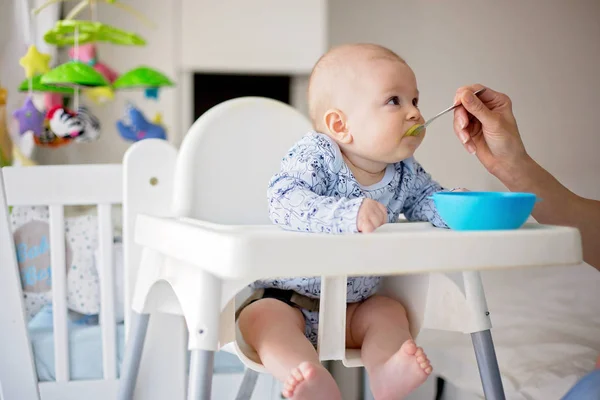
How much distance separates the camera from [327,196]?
95 cm

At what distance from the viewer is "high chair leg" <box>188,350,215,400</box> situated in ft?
2.65

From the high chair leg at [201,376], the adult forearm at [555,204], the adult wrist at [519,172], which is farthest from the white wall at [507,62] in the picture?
the high chair leg at [201,376]

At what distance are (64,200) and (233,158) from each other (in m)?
0.33

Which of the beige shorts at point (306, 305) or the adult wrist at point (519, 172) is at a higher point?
the adult wrist at point (519, 172)

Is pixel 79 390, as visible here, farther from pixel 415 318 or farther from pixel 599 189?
pixel 599 189

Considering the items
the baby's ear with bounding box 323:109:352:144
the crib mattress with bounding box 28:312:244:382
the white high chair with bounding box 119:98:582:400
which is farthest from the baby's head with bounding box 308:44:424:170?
the crib mattress with bounding box 28:312:244:382

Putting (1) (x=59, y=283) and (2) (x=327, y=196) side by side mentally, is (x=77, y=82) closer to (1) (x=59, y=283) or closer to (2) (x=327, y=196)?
(1) (x=59, y=283)

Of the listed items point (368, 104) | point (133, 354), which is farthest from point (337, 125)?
point (133, 354)

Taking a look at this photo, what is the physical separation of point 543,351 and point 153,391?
716 mm

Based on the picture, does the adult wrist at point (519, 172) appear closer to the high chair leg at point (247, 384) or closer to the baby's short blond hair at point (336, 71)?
the baby's short blond hair at point (336, 71)

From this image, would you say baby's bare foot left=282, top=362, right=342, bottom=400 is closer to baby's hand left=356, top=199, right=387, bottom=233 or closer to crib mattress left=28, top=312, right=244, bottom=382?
baby's hand left=356, top=199, right=387, bottom=233

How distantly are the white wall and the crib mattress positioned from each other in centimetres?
94

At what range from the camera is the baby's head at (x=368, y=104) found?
99 centimetres

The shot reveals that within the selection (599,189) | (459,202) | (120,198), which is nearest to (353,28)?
(599,189)
